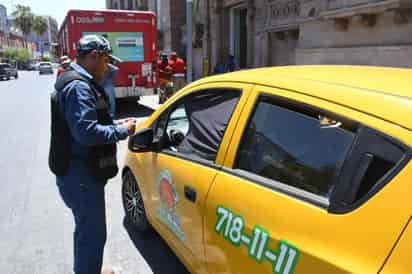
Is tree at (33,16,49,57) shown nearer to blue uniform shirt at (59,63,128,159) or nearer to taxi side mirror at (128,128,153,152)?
taxi side mirror at (128,128,153,152)

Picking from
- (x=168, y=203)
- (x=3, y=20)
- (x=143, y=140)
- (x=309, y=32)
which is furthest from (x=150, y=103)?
(x=3, y=20)

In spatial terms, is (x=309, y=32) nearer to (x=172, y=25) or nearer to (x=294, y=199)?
(x=294, y=199)

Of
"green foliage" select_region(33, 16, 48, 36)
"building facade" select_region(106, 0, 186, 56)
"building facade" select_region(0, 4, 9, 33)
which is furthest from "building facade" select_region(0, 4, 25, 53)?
"building facade" select_region(106, 0, 186, 56)

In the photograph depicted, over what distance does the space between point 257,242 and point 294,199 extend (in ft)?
0.87

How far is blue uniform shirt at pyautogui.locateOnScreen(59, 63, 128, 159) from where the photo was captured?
7.52 feet

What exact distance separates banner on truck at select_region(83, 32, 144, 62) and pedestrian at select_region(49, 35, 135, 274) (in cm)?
948

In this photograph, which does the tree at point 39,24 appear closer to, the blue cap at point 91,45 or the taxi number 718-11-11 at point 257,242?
the blue cap at point 91,45

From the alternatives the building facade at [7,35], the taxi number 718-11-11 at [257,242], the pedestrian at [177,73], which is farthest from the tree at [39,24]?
the taxi number 718-11-11 at [257,242]

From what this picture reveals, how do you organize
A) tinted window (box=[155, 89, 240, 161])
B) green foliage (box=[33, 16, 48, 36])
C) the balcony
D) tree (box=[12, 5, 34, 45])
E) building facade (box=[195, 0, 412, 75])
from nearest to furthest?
1. tinted window (box=[155, 89, 240, 161])
2. the balcony
3. building facade (box=[195, 0, 412, 75])
4. tree (box=[12, 5, 34, 45])
5. green foliage (box=[33, 16, 48, 36])

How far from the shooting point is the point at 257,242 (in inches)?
68.3

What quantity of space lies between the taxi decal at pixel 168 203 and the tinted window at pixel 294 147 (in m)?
0.74

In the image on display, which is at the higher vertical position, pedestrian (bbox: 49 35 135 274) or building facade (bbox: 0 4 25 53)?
building facade (bbox: 0 4 25 53)

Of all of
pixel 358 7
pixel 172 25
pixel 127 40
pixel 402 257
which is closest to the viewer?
pixel 402 257

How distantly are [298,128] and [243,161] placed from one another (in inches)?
15.0
